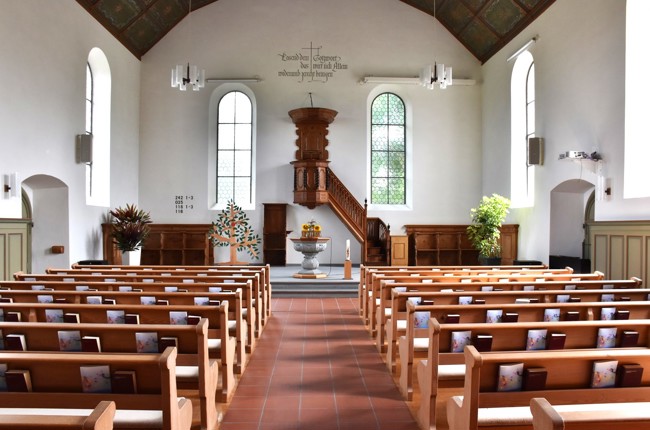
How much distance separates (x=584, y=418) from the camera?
1903mm

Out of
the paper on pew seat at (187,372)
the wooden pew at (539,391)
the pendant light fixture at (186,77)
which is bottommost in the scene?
the paper on pew seat at (187,372)

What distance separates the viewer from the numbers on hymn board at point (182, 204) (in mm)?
15766

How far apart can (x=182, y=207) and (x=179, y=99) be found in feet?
10.7

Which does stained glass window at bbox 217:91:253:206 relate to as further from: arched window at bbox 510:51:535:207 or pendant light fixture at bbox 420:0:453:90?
arched window at bbox 510:51:535:207

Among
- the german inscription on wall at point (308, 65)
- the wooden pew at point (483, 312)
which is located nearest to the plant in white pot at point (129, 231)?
the german inscription on wall at point (308, 65)

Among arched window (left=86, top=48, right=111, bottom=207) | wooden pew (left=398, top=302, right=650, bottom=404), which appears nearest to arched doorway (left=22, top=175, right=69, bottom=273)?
arched window (left=86, top=48, right=111, bottom=207)

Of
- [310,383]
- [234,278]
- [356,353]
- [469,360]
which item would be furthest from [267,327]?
[469,360]

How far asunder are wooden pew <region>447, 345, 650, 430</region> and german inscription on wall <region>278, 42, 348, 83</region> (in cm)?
1408

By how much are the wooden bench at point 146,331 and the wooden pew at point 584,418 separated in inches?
89.8

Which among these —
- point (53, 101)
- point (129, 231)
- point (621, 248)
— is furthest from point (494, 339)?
point (129, 231)

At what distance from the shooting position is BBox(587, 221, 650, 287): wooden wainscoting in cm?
849

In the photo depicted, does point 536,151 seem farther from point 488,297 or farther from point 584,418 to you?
point 584,418

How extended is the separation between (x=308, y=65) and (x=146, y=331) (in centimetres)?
1355

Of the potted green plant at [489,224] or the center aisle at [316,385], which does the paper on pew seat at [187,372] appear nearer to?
the center aisle at [316,385]
